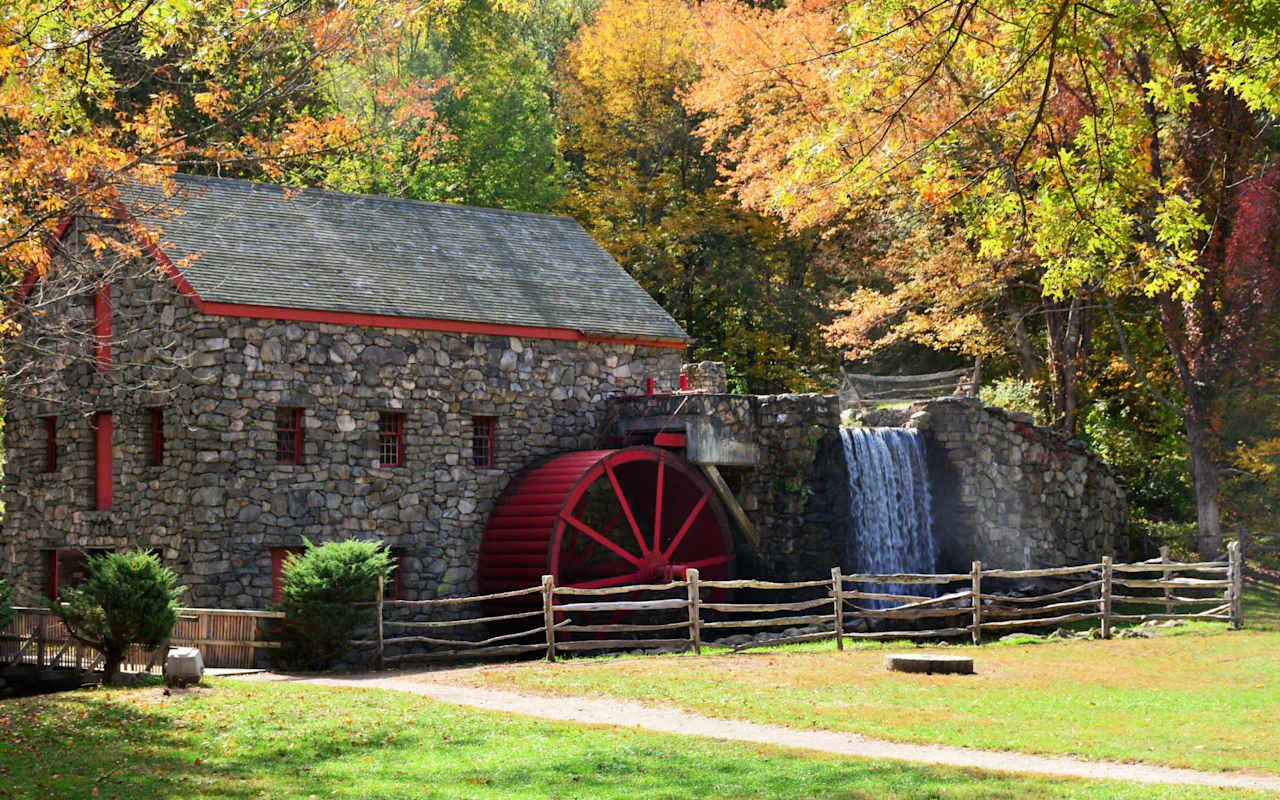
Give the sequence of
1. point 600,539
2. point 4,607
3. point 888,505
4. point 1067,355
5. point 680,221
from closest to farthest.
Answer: point 4,607 < point 600,539 < point 888,505 < point 1067,355 < point 680,221

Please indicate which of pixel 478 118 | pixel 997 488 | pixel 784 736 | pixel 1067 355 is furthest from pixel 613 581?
pixel 478 118

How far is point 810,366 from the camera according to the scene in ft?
115

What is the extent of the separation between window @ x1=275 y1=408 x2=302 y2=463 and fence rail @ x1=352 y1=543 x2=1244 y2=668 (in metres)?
2.42

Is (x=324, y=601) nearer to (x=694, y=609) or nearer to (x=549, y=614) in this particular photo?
(x=549, y=614)

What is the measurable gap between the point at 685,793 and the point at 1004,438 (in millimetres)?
14764

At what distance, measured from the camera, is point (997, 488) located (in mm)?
22797

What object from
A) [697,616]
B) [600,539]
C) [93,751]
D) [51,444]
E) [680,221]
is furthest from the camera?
[680,221]

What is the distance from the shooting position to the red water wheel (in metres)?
20.2

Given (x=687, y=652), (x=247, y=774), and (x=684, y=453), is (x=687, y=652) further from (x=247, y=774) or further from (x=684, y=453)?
(x=247, y=774)

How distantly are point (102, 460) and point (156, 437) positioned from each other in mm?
1271

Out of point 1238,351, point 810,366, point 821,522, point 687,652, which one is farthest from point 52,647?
point 810,366

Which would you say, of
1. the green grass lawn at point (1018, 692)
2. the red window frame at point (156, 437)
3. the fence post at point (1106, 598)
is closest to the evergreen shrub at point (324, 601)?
the green grass lawn at point (1018, 692)

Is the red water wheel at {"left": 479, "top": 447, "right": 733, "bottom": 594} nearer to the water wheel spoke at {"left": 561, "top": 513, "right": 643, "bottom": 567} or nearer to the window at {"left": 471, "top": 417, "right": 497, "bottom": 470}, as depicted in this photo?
the water wheel spoke at {"left": 561, "top": 513, "right": 643, "bottom": 567}

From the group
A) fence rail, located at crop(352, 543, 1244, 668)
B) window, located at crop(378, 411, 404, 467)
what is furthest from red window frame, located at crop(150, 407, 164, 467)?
fence rail, located at crop(352, 543, 1244, 668)
